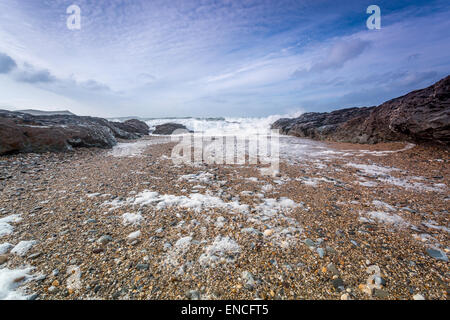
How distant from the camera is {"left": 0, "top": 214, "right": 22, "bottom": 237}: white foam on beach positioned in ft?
6.80

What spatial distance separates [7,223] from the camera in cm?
225

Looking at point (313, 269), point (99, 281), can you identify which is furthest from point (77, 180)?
point (313, 269)

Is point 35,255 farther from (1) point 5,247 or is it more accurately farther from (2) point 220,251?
(2) point 220,251

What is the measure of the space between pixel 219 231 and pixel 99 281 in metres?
1.21

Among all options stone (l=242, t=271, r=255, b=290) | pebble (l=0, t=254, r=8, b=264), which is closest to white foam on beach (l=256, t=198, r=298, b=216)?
stone (l=242, t=271, r=255, b=290)

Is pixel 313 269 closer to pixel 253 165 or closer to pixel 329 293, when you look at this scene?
pixel 329 293

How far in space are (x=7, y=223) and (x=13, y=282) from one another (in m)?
1.39

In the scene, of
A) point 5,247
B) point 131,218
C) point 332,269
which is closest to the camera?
point 332,269

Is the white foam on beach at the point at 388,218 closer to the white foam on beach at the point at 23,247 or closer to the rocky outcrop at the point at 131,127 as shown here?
the white foam on beach at the point at 23,247

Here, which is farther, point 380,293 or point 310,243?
point 310,243

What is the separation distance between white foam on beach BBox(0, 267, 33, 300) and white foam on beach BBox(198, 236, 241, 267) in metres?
1.38

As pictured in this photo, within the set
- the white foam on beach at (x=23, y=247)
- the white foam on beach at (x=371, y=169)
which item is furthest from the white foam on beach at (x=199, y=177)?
the white foam on beach at (x=371, y=169)

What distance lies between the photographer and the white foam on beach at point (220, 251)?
169 cm

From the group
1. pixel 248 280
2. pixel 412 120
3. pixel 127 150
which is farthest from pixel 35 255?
pixel 412 120
